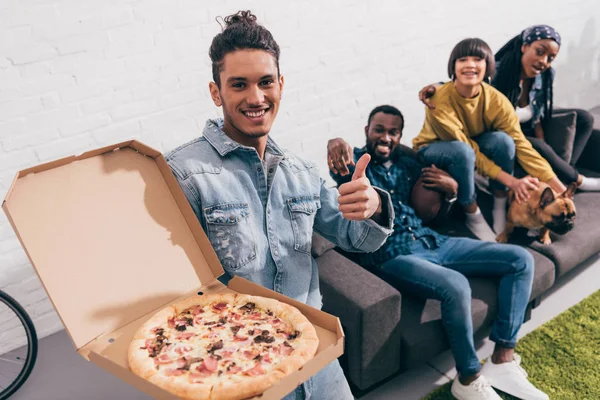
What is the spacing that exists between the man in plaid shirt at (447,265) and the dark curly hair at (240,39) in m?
0.95

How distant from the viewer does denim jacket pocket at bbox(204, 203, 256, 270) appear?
1.27 m

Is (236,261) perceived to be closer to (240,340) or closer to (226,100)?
(240,340)

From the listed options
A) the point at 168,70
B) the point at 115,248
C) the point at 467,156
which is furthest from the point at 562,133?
the point at 115,248

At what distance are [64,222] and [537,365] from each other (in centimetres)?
250

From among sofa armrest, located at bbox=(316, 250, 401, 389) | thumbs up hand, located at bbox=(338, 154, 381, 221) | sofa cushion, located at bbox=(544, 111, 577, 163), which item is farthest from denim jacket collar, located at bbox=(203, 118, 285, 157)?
sofa cushion, located at bbox=(544, 111, 577, 163)

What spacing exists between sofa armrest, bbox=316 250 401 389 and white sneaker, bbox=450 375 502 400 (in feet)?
1.07

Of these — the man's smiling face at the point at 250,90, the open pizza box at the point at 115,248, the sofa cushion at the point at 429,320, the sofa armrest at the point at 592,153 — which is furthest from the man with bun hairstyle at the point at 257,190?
the sofa armrest at the point at 592,153

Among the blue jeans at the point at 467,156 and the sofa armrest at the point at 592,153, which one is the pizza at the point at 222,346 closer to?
the blue jeans at the point at 467,156

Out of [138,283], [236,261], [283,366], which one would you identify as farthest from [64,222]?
[283,366]

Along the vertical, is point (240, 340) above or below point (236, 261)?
below

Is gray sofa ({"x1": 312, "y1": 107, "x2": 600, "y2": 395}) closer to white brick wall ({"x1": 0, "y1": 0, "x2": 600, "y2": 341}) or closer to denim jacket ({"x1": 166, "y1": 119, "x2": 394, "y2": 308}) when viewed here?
denim jacket ({"x1": 166, "y1": 119, "x2": 394, "y2": 308})

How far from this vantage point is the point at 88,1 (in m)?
2.33

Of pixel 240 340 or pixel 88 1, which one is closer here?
pixel 240 340

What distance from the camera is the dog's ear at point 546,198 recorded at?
284 centimetres
